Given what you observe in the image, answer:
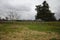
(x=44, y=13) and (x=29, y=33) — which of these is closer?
(x=29, y=33)

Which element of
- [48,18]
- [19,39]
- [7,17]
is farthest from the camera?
[7,17]

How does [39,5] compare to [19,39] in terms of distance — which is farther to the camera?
[39,5]

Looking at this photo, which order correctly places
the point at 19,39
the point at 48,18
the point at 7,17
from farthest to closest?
the point at 7,17 → the point at 48,18 → the point at 19,39

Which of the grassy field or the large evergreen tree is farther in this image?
the large evergreen tree

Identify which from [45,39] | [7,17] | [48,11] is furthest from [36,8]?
[45,39]

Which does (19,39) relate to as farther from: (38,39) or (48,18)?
(48,18)

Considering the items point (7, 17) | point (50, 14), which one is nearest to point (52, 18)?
point (50, 14)

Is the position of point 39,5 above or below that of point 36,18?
above

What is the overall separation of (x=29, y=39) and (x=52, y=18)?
42273 mm

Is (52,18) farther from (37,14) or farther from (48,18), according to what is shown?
(37,14)

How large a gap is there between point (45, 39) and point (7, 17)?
210 feet

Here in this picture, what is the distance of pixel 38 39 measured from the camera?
43.3 feet

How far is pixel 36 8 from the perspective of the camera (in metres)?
54.1

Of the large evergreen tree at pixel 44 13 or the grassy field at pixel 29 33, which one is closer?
the grassy field at pixel 29 33
